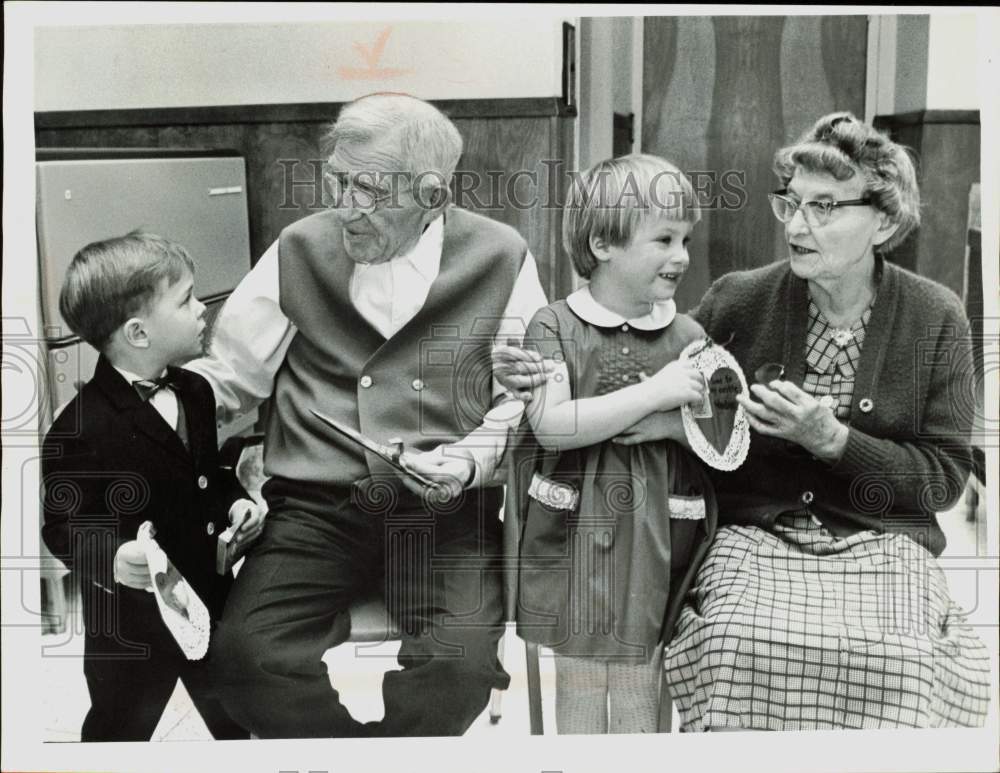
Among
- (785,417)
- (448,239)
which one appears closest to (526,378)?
(448,239)

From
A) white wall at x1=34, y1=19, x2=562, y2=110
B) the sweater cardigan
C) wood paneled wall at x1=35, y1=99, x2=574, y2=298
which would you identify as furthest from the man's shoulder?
the sweater cardigan

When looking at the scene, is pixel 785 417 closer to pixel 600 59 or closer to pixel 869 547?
pixel 869 547

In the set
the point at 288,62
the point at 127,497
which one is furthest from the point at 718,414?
the point at 127,497

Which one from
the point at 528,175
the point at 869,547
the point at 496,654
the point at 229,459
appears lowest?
the point at 496,654

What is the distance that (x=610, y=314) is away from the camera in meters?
2.45

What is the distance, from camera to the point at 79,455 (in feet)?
8.20

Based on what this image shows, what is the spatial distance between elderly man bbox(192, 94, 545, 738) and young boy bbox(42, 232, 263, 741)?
8 centimetres

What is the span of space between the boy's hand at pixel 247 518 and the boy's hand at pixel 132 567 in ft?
0.67

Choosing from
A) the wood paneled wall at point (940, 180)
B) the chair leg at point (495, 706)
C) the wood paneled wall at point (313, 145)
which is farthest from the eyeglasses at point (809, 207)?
the chair leg at point (495, 706)

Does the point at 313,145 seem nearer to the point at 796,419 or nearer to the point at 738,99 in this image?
the point at 738,99

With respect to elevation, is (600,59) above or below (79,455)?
above

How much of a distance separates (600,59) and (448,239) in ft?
1.60

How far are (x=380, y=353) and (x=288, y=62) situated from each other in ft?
2.06

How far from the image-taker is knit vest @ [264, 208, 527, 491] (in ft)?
8.04
